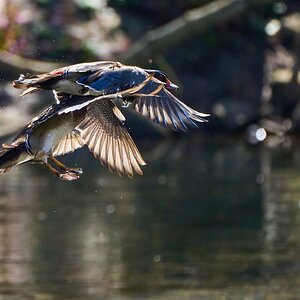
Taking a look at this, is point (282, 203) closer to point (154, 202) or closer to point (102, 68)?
point (154, 202)

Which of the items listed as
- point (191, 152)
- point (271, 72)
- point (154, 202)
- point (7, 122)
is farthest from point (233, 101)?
point (154, 202)

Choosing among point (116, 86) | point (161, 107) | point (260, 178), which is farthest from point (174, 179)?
point (116, 86)

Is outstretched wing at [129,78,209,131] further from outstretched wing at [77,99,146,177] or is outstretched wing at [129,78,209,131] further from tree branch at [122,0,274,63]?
tree branch at [122,0,274,63]

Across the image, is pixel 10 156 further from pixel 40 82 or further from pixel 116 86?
pixel 116 86

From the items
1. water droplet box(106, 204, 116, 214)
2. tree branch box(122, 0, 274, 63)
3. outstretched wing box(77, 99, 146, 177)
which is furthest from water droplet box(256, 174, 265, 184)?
outstretched wing box(77, 99, 146, 177)

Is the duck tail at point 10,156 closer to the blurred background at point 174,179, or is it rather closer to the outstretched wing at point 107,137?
the outstretched wing at point 107,137

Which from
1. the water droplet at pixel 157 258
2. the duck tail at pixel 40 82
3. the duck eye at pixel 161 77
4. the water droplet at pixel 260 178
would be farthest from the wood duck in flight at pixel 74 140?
the water droplet at pixel 260 178
